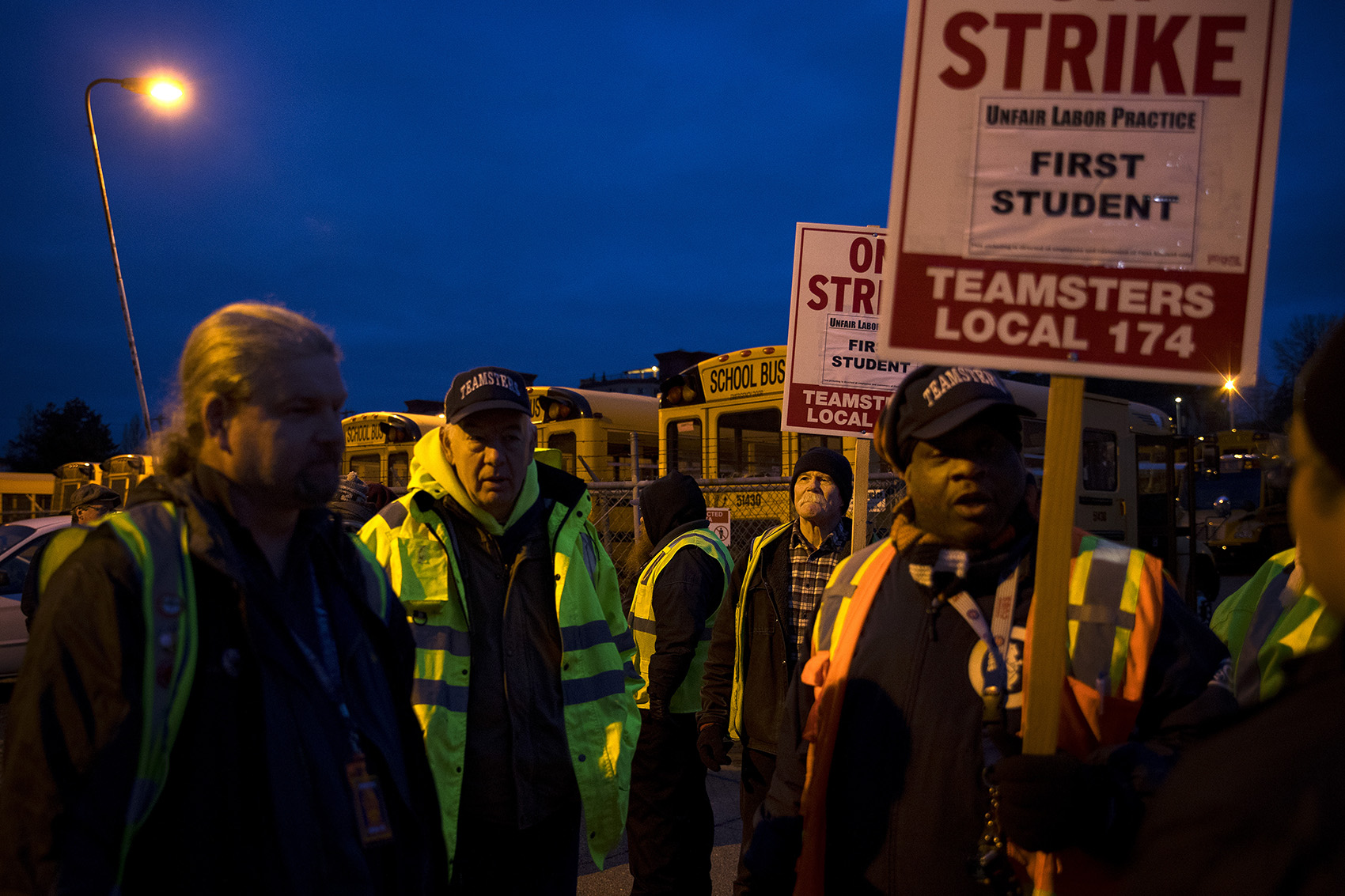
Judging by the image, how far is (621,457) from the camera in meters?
14.1

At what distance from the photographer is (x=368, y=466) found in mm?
16141

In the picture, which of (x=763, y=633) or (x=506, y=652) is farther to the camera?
(x=763, y=633)

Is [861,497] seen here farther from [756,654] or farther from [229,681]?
[229,681]

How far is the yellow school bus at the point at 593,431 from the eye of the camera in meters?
13.5

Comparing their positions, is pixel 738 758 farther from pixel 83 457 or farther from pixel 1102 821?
pixel 83 457

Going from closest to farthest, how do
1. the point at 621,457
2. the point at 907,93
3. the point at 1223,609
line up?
1. the point at 907,93
2. the point at 1223,609
3. the point at 621,457

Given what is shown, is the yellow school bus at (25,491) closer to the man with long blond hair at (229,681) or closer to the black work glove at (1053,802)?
the man with long blond hair at (229,681)

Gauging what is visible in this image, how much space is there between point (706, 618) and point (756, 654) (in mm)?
386

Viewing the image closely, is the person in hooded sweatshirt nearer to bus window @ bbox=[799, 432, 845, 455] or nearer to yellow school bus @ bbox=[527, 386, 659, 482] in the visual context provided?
bus window @ bbox=[799, 432, 845, 455]

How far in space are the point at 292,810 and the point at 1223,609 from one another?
11.4ft

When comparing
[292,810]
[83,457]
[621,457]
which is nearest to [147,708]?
[292,810]

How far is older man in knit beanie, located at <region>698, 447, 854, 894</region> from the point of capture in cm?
424

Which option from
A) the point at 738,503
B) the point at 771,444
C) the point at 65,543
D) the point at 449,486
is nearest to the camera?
the point at 65,543

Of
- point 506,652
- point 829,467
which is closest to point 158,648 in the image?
point 506,652
